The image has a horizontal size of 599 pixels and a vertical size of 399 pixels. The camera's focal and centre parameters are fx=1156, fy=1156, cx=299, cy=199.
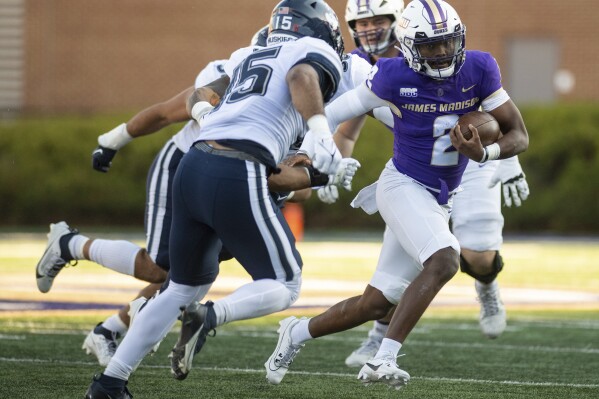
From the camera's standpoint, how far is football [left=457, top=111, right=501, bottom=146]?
501 centimetres

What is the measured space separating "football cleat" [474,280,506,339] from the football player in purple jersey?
173cm

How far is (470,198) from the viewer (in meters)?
6.67

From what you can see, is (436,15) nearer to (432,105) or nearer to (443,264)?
(432,105)

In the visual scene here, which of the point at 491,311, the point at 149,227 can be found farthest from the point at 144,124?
the point at 491,311

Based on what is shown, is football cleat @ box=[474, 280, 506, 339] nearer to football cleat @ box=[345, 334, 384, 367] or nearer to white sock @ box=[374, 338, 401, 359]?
football cleat @ box=[345, 334, 384, 367]

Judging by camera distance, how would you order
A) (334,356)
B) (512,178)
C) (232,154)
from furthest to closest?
(334,356), (512,178), (232,154)

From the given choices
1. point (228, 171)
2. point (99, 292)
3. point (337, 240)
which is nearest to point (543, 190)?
point (337, 240)

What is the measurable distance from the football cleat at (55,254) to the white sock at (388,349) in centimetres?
217

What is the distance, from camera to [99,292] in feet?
31.0

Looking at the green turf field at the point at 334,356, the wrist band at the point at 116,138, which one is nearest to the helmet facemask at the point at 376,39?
the wrist band at the point at 116,138

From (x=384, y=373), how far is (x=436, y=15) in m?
1.59

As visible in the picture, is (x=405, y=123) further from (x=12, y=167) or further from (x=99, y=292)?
(x=12, y=167)

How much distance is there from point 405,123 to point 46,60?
56.4 feet

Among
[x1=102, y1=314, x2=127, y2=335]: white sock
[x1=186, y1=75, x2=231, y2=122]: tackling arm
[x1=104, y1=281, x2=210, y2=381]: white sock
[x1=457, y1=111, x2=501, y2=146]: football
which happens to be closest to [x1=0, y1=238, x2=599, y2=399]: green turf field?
[x1=102, y1=314, x2=127, y2=335]: white sock
